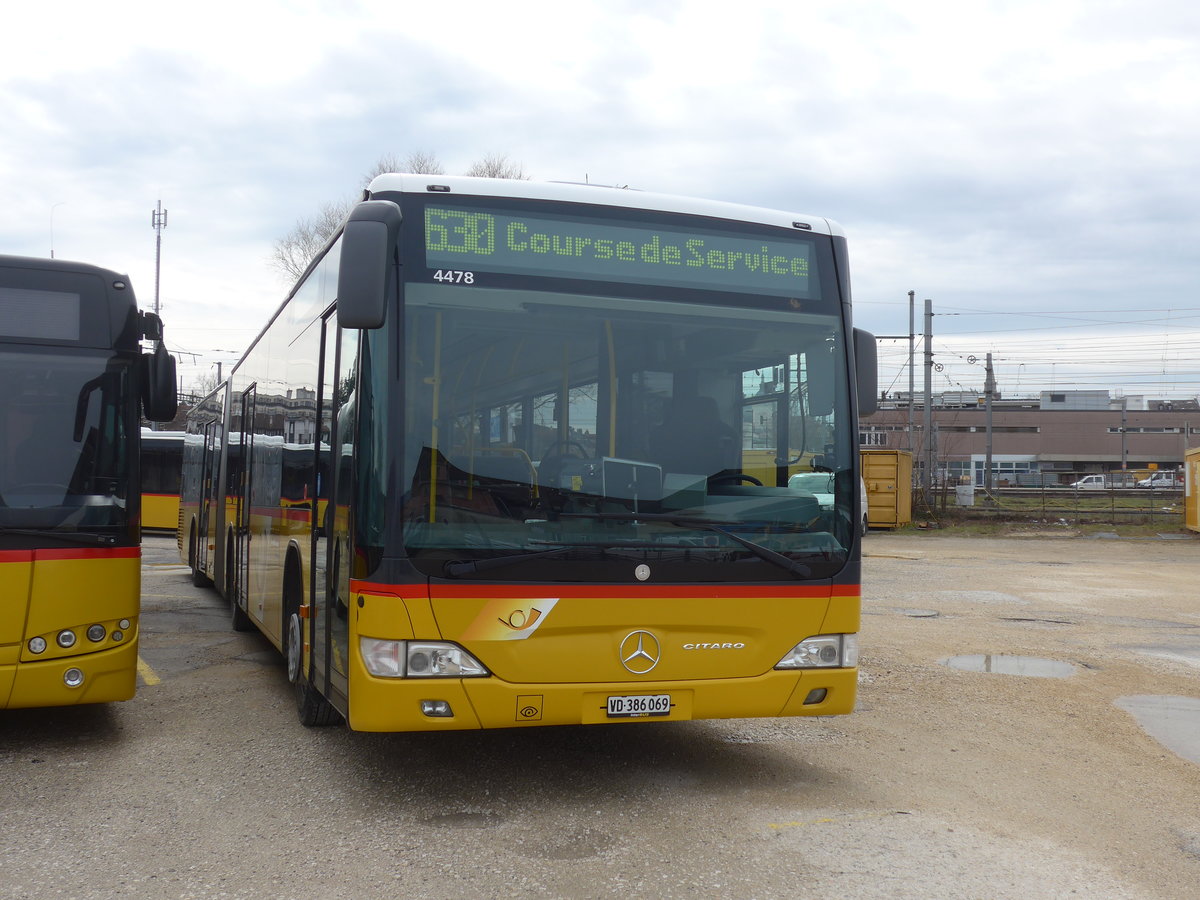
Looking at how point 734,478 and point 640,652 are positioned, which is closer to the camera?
point 640,652

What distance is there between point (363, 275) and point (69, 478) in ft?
8.45

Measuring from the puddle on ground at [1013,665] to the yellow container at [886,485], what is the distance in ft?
75.5

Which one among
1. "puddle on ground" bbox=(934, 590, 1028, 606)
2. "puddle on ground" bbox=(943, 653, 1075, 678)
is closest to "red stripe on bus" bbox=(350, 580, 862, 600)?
"puddle on ground" bbox=(943, 653, 1075, 678)

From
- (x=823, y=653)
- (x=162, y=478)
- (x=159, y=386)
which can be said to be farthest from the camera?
(x=162, y=478)

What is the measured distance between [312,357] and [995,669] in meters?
6.53

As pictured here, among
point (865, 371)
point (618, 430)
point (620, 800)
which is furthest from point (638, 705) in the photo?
point (865, 371)

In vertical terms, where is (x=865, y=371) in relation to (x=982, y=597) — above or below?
above

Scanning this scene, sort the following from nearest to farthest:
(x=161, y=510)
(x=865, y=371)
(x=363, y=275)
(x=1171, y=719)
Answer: (x=363, y=275) → (x=865, y=371) → (x=1171, y=719) → (x=161, y=510)

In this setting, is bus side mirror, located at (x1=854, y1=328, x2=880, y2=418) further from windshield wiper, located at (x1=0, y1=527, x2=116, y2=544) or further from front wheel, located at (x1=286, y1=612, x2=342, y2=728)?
windshield wiper, located at (x1=0, y1=527, x2=116, y2=544)

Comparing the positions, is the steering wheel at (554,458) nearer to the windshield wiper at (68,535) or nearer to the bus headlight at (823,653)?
the bus headlight at (823,653)

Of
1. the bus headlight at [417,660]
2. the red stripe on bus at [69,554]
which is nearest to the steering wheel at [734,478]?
the bus headlight at [417,660]

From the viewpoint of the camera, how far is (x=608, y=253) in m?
5.87

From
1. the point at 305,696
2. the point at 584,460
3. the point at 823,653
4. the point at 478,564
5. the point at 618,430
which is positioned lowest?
the point at 305,696

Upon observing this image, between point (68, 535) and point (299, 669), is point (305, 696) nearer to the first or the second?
point (299, 669)
